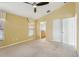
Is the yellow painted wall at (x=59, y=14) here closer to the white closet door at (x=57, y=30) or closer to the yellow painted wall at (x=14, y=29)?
the white closet door at (x=57, y=30)

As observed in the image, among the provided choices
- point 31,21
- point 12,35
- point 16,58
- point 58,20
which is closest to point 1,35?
point 12,35

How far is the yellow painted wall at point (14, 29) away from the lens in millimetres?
6230

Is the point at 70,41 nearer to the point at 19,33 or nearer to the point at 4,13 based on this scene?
the point at 19,33

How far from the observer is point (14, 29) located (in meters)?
6.98

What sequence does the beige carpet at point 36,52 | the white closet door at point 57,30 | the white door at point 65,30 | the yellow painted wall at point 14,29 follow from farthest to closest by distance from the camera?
1. the white closet door at point 57,30
2. the white door at point 65,30
3. the yellow painted wall at point 14,29
4. the beige carpet at point 36,52

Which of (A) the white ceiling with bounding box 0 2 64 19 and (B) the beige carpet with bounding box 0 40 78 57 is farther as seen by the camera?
(A) the white ceiling with bounding box 0 2 64 19

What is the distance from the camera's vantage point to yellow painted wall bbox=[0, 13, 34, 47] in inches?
245

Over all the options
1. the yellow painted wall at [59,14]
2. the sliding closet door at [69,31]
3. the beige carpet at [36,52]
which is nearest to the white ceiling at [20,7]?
the yellow painted wall at [59,14]

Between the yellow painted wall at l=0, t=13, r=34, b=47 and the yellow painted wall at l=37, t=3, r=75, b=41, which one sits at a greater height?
the yellow painted wall at l=37, t=3, r=75, b=41

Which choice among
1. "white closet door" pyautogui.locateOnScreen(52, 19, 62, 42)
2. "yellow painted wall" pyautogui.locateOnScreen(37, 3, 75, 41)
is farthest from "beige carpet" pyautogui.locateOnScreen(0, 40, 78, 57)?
"yellow painted wall" pyautogui.locateOnScreen(37, 3, 75, 41)

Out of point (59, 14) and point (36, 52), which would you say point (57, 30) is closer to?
point (59, 14)

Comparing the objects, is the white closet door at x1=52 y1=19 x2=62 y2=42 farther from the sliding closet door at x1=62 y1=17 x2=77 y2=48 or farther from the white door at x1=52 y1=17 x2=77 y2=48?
the sliding closet door at x1=62 y1=17 x2=77 y2=48

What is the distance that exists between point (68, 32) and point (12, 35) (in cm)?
380

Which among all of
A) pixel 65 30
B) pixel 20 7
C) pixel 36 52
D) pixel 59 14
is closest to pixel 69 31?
pixel 65 30
